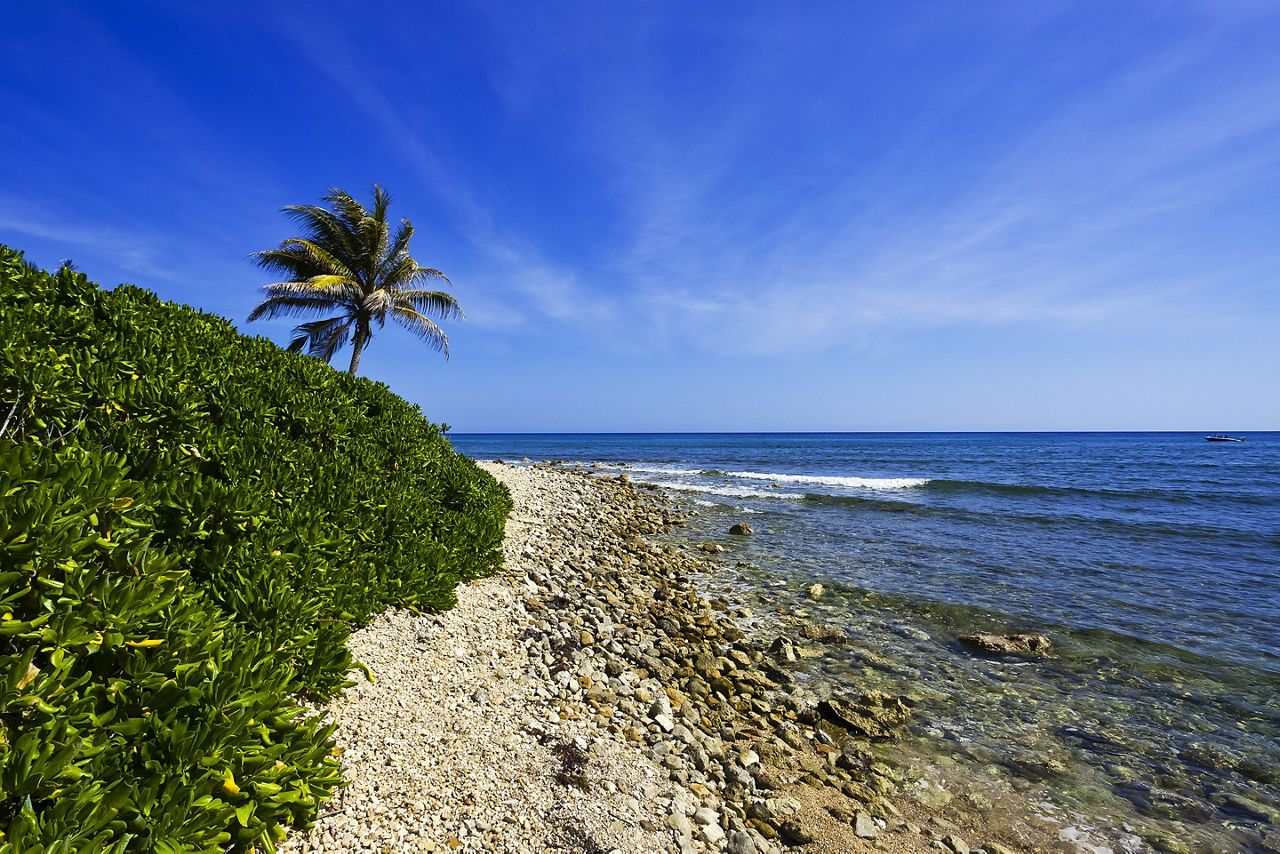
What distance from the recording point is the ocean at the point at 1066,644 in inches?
227

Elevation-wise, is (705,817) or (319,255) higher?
(319,255)

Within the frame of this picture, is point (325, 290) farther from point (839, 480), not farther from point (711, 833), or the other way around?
point (839, 480)

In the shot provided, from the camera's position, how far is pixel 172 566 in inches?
127

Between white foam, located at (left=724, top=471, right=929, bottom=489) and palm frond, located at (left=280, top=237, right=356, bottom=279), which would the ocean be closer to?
white foam, located at (left=724, top=471, right=929, bottom=489)

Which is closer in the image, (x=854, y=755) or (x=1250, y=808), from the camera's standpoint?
(x=1250, y=808)

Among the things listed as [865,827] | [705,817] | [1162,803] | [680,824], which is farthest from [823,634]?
[680,824]

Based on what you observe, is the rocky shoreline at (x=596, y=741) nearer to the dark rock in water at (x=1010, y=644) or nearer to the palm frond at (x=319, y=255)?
the dark rock in water at (x=1010, y=644)

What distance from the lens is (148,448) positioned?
446 centimetres

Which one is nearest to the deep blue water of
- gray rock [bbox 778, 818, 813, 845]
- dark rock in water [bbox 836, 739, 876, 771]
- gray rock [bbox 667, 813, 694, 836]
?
dark rock in water [bbox 836, 739, 876, 771]

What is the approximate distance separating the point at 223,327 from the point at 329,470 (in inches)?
114

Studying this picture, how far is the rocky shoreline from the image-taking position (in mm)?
3914

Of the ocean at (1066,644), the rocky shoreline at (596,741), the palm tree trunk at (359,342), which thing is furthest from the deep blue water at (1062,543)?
the palm tree trunk at (359,342)

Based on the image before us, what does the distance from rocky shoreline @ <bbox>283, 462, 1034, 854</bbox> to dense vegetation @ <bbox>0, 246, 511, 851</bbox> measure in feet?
1.92

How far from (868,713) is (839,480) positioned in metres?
30.7
